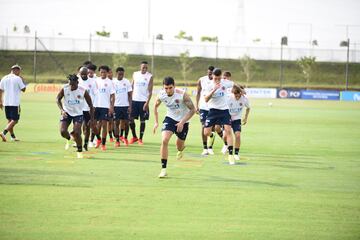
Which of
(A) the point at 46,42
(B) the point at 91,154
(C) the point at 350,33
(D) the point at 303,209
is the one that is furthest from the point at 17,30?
(D) the point at 303,209

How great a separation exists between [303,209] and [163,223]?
2.48m

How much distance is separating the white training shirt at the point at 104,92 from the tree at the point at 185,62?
60.8 meters

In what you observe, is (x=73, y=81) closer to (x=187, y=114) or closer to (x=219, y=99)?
(x=187, y=114)

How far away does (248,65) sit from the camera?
81.5m

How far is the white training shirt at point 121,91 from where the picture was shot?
68.0 feet

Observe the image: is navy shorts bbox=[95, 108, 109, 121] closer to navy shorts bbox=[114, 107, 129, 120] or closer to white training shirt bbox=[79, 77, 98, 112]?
white training shirt bbox=[79, 77, 98, 112]

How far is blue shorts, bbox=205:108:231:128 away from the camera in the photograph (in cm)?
1667

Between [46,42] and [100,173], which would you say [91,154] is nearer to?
[100,173]

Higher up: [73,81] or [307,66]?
[307,66]

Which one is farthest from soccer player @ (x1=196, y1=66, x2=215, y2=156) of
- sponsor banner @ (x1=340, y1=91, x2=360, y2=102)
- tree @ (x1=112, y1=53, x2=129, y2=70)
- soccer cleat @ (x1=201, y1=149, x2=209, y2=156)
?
tree @ (x1=112, y1=53, x2=129, y2=70)

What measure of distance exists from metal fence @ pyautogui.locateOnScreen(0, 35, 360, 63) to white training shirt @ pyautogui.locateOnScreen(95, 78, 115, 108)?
223ft

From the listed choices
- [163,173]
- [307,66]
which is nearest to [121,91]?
[163,173]

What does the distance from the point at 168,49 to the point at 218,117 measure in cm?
7238

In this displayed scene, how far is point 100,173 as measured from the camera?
14094 mm
